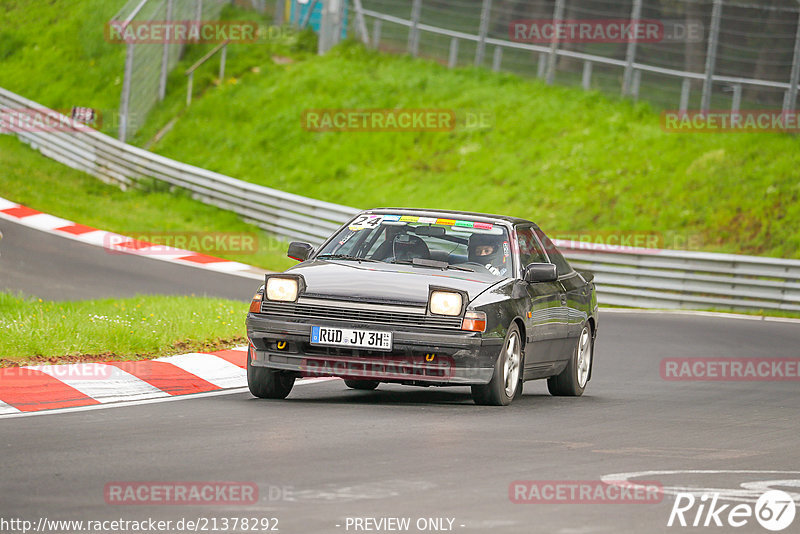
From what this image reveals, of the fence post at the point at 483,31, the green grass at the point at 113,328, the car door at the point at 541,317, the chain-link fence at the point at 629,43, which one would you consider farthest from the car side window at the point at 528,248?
the fence post at the point at 483,31

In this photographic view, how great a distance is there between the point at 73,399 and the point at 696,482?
442 cm

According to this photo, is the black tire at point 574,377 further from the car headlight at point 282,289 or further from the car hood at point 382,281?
the car headlight at point 282,289

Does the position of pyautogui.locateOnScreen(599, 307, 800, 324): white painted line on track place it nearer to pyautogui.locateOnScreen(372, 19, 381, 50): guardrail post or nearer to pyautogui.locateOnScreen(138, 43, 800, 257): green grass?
pyautogui.locateOnScreen(138, 43, 800, 257): green grass

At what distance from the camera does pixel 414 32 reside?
34.7 metres

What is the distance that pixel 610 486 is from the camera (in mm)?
6645

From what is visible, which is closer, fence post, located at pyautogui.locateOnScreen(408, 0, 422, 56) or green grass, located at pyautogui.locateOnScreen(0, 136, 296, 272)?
green grass, located at pyautogui.locateOnScreen(0, 136, 296, 272)

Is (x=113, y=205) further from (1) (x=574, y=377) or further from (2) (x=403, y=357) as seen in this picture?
(2) (x=403, y=357)

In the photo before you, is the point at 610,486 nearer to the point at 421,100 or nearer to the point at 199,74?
the point at 421,100

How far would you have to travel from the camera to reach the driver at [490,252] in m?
10.4

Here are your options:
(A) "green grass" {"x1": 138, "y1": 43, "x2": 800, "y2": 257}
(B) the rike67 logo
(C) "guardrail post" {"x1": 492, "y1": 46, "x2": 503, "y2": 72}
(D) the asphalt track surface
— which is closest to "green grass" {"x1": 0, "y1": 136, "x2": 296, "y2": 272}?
(A) "green grass" {"x1": 138, "y1": 43, "x2": 800, "y2": 257}

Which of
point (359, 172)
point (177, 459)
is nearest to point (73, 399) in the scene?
point (177, 459)

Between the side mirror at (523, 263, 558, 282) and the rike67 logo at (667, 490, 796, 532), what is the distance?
377 centimetres

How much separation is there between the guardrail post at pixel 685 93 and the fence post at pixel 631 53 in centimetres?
146

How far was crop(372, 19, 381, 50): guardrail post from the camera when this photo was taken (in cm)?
3575
